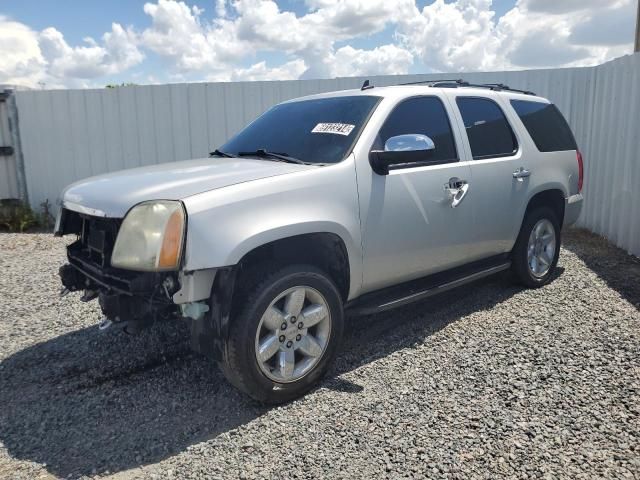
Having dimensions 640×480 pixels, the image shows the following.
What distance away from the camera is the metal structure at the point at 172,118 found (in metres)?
8.18

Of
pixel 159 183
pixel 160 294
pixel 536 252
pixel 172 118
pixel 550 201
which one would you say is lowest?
pixel 536 252

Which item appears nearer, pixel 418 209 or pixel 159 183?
pixel 159 183

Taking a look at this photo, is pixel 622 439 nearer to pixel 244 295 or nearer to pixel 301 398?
pixel 301 398

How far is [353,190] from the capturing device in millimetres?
3428

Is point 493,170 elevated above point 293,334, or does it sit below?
above

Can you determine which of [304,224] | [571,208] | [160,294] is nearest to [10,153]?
[160,294]

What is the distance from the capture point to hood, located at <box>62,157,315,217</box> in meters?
2.92

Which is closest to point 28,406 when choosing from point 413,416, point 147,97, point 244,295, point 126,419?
point 126,419

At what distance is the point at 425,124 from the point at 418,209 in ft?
2.39

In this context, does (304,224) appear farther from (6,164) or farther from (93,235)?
(6,164)

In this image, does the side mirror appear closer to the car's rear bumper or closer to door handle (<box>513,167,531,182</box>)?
door handle (<box>513,167,531,182</box>)

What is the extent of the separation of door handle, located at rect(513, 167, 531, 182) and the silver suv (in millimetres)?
23

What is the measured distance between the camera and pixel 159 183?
3072 millimetres

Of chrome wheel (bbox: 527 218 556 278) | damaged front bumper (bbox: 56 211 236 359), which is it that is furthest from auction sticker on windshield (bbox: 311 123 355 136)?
chrome wheel (bbox: 527 218 556 278)
